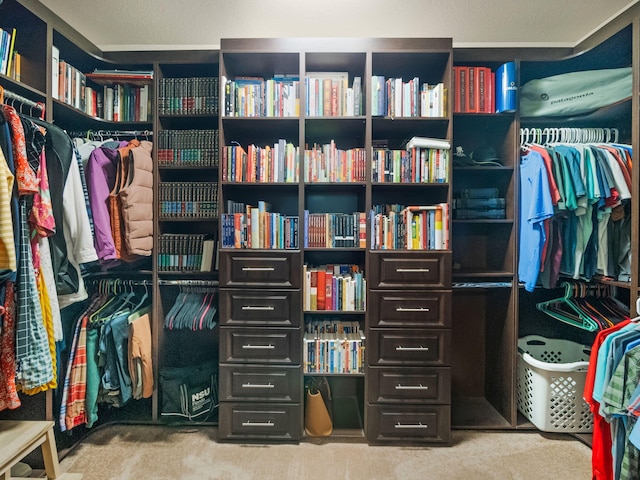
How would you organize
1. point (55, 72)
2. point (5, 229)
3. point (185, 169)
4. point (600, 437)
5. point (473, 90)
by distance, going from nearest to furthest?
point (5, 229) < point (600, 437) < point (55, 72) < point (473, 90) < point (185, 169)

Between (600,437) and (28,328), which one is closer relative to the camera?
(28,328)

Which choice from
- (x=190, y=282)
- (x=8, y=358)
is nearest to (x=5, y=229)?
(x=8, y=358)

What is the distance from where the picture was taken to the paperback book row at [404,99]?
1.99 meters

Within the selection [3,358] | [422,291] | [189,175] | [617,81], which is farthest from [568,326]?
[3,358]

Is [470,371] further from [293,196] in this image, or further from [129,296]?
[129,296]

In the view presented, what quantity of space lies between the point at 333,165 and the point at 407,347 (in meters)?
1.13

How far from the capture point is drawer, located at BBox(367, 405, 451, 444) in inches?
77.8

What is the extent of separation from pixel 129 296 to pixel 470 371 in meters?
2.37

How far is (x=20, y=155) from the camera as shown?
143cm

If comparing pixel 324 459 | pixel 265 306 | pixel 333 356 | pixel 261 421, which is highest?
pixel 265 306

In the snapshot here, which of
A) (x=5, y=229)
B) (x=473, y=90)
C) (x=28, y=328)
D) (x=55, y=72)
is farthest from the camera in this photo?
(x=473, y=90)

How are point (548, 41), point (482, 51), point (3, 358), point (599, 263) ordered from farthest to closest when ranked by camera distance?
point (548, 41) → point (482, 51) → point (599, 263) → point (3, 358)

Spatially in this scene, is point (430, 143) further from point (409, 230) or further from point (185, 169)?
point (185, 169)

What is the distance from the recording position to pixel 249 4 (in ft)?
6.42
